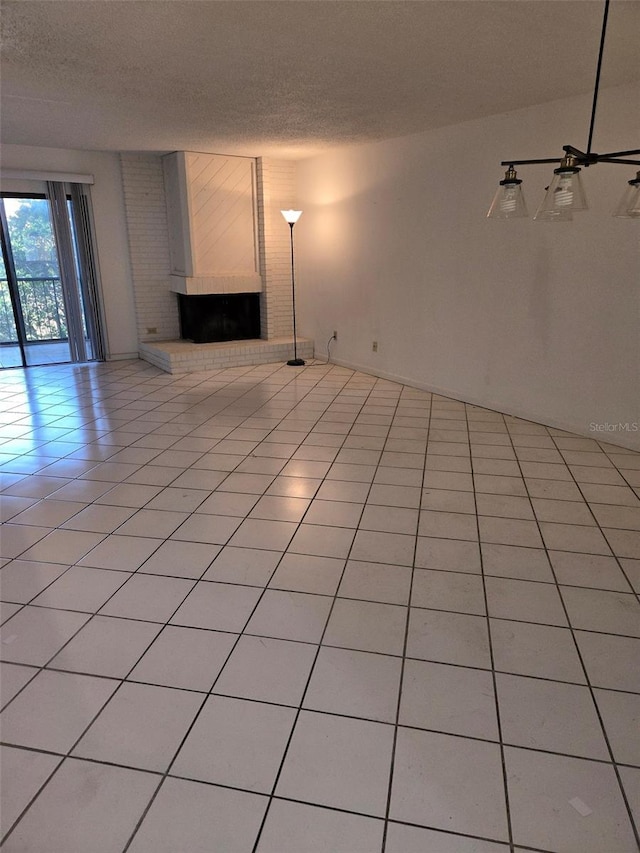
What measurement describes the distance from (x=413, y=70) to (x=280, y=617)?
3040mm

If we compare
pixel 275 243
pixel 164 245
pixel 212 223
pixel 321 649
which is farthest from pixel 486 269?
pixel 164 245

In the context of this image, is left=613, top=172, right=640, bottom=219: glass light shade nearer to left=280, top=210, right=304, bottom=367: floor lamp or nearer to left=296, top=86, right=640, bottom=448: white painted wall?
left=296, top=86, right=640, bottom=448: white painted wall

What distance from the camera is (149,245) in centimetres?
666

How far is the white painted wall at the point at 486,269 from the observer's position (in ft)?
11.8

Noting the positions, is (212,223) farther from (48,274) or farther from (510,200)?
(510,200)

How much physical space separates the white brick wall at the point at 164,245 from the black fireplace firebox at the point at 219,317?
14 cm

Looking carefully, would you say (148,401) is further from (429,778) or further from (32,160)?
(429,778)

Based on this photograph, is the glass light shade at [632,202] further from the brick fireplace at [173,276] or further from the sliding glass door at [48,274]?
the sliding glass door at [48,274]

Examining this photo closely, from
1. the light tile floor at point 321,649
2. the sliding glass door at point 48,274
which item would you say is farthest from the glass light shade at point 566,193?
the sliding glass door at point 48,274

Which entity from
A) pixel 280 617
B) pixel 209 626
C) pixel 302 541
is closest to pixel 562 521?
pixel 302 541

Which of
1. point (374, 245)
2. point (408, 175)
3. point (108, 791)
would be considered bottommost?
point (108, 791)

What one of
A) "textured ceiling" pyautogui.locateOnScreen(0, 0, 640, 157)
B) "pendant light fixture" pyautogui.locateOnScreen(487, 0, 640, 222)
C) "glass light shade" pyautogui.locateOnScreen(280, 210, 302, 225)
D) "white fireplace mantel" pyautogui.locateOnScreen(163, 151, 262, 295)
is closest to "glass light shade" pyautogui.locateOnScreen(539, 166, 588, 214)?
"pendant light fixture" pyautogui.locateOnScreen(487, 0, 640, 222)

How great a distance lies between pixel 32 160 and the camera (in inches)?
229

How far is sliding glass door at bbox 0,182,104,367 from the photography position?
610cm
